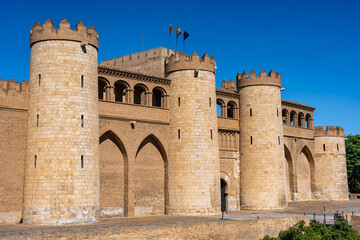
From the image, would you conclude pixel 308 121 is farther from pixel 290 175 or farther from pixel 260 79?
pixel 260 79

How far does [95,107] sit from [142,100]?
7278mm

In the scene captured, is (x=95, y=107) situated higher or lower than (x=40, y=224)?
higher

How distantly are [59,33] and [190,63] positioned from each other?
8.86 meters

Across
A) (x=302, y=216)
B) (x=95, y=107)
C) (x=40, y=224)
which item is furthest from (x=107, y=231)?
(x=302, y=216)

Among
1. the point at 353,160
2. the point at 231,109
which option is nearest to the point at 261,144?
the point at 231,109

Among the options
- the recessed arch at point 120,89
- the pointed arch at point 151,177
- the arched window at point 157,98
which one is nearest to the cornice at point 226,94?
the arched window at point 157,98

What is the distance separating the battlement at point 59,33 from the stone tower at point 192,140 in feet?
23.5

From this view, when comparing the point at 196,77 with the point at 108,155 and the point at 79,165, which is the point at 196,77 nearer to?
the point at 108,155

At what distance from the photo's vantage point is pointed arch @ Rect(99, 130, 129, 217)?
2541cm

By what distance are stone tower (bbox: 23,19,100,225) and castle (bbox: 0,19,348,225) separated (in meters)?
0.05

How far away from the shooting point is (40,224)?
20.9 meters

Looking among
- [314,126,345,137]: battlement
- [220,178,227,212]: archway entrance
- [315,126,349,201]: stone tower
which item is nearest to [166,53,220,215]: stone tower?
[220,178,227,212]: archway entrance

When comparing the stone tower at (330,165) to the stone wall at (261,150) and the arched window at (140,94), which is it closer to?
the stone wall at (261,150)

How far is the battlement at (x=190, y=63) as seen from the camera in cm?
2848
